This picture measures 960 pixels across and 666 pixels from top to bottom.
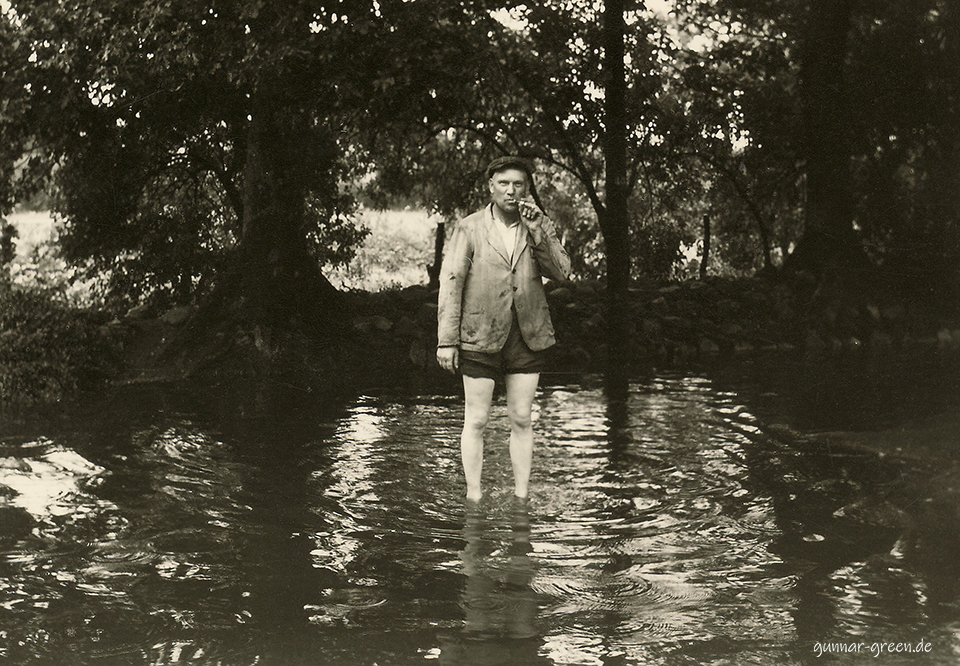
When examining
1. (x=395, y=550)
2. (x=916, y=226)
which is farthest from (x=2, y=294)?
(x=916, y=226)

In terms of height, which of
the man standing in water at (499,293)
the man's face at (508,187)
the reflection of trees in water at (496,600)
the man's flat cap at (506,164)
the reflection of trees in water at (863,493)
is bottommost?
the reflection of trees in water at (496,600)

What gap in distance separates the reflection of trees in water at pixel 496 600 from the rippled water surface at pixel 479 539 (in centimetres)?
2

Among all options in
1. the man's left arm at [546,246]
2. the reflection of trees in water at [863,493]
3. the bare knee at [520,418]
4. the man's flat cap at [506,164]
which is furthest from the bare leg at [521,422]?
the reflection of trees in water at [863,493]

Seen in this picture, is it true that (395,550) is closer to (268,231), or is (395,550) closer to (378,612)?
(378,612)

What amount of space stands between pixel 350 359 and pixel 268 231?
1981mm

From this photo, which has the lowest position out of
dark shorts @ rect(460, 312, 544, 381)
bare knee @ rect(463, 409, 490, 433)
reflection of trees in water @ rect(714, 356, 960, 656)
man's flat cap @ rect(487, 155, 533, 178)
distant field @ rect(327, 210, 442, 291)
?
reflection of trees in water @ rect(714, 356, 960, 656)

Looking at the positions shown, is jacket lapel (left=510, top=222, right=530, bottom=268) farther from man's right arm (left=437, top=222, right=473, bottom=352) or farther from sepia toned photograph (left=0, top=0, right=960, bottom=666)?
man's right arm (left=437, top=222, right=473, bottom=352)

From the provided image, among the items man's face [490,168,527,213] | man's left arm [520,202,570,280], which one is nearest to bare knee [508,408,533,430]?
man's left arm [520,202,570,280]

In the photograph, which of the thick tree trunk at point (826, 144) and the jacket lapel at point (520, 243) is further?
the thick tree trunk at point (826, 144)

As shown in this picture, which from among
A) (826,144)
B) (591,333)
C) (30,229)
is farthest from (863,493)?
(30,229)

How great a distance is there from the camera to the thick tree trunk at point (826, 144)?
1720 centimetres

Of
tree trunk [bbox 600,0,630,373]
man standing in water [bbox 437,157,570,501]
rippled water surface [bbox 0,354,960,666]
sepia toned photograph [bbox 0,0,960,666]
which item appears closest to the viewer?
rippled water surface [bbox 0,354,960,666]

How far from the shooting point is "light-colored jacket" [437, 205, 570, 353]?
6703 mm

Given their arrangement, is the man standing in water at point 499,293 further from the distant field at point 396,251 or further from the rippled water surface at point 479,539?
the distant field at point 396,251
